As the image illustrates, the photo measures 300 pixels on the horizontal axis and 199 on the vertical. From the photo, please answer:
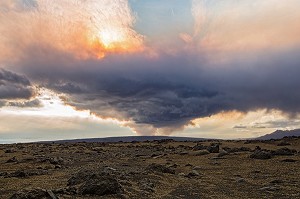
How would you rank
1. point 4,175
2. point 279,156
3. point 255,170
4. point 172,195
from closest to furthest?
point 172,195, point 4,175, point 255,170, point 279,156

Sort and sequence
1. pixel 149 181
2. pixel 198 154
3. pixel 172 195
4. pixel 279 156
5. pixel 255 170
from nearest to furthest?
pixel 172 195
pixel 149 181
pixel 255 170
pixel 279 156
pixel 198 154

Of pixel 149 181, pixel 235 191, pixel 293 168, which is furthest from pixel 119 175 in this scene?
pixel 293 168

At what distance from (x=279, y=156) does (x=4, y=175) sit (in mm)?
24895

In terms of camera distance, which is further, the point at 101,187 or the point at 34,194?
the point at 101,187

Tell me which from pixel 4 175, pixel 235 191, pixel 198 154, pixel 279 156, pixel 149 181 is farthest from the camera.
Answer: pixel 198 154

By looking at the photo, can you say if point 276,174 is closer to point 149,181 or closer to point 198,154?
point 149,181

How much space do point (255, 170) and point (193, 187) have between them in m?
8.91

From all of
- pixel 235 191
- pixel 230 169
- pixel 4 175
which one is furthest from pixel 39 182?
pixel 230 169

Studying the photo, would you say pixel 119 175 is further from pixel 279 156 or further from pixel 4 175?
pixel 279 156

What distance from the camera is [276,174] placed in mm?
22578

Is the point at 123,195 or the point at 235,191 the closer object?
the point at 123,195

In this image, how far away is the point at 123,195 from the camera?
563 inches

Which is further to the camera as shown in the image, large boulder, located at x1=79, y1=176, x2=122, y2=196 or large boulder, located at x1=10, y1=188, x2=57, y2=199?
large boulder, located at x1=79, y1=176, x2=122, y2=196

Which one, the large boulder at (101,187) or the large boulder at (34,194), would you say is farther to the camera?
the large boulder at (101,187)
